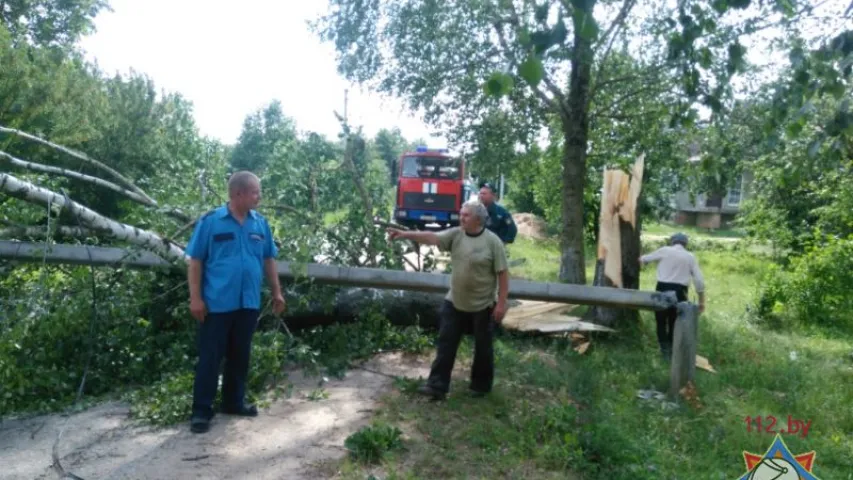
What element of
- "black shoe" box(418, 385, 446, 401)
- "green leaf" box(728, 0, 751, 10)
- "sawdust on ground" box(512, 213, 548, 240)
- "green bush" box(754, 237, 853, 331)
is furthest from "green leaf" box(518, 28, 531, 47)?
"sawdust on ground" box(512, 213, 548, 240)

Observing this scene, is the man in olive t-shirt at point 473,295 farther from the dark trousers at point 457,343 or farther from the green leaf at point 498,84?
the green leaf at point 498,84

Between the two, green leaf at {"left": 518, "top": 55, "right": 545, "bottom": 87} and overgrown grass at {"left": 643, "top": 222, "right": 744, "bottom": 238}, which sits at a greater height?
green leaf at {"left": 518, "top": 55, "right": 545, "bottom": 87}

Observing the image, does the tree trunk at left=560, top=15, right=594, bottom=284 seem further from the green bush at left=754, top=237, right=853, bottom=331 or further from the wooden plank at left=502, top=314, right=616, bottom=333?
the green bush at left=754, top=237, right=853, bottom=331

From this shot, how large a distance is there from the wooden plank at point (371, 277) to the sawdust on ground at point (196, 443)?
1163 millimetres

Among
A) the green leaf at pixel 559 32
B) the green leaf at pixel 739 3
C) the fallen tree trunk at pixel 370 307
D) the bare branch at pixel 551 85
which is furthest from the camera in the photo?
the bare branch at pixel 551 85

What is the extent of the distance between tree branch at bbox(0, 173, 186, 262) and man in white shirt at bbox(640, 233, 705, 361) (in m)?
5.10

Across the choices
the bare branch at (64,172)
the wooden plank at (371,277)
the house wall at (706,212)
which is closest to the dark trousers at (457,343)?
the wooden plank at (371,277)

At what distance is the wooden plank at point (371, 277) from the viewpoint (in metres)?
6.03

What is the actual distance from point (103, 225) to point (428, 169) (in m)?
18.9

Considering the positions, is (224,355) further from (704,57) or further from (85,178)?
(704,57)

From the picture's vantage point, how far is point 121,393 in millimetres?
5695

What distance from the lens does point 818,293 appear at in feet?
35.2

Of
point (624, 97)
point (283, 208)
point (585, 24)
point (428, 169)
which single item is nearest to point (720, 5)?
point (585, 24)

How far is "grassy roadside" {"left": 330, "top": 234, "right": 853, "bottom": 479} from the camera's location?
4406 millimetres
